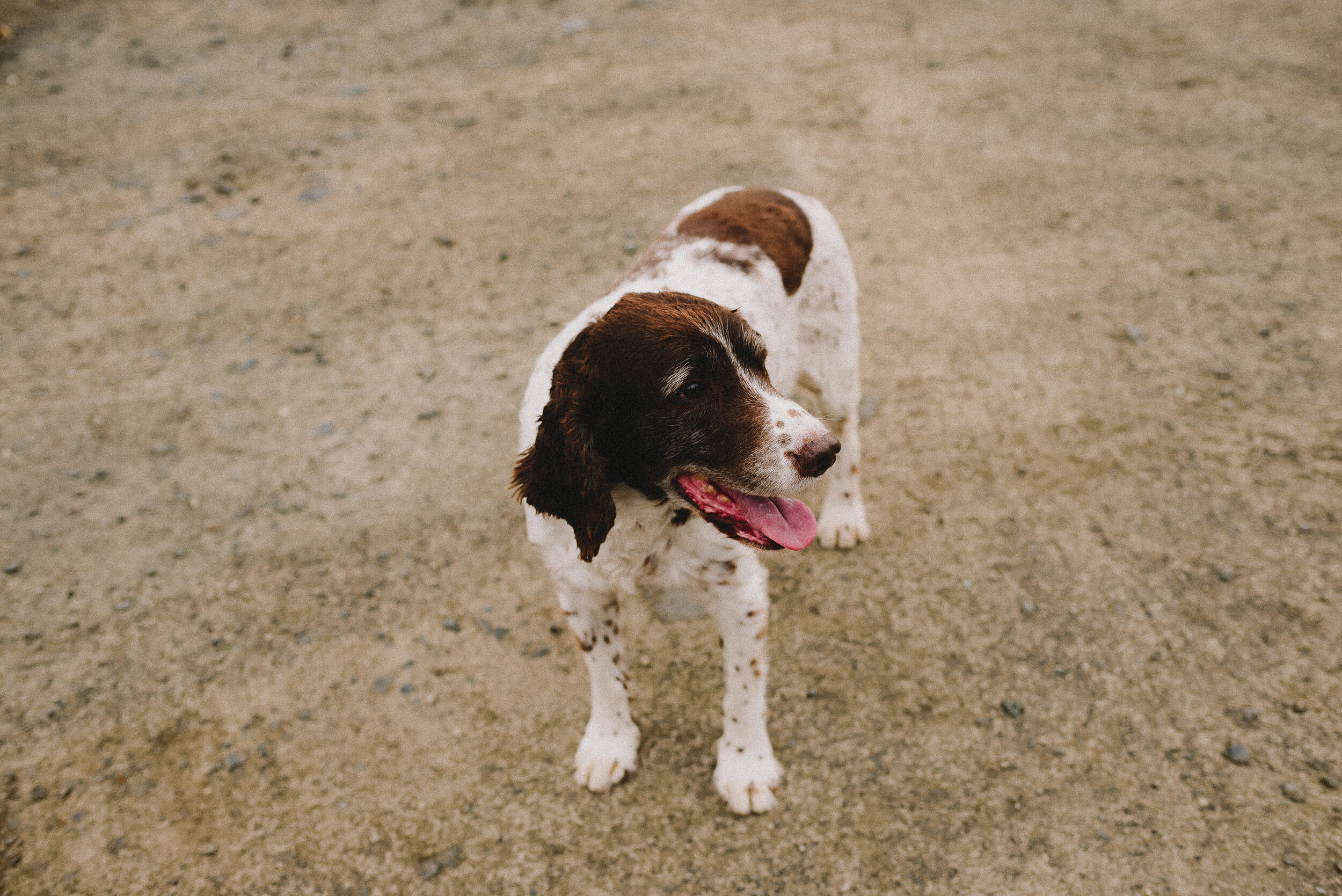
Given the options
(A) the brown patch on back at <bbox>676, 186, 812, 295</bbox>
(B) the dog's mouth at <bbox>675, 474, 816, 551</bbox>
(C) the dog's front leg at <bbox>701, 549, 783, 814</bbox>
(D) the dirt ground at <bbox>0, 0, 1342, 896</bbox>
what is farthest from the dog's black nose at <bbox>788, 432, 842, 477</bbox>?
(D) the dirt ground at <bbox>0, 0, 1342, 896</bbox>

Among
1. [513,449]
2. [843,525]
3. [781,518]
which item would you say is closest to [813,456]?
[781,518]

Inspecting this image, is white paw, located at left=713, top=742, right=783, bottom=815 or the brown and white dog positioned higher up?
the brown and white dog

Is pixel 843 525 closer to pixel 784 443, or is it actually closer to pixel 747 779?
pixel 747 779

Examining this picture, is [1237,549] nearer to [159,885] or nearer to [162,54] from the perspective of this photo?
[159,885]

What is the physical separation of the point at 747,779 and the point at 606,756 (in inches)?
20.7

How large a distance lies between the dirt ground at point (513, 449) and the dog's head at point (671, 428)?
127 cm

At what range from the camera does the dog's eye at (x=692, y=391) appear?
228 cm

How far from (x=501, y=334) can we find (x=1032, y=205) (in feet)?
12.2

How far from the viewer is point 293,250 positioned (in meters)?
5.55

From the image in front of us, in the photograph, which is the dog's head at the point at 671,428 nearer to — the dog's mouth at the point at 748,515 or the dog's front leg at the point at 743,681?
the dog's mouth at the point at 748,515

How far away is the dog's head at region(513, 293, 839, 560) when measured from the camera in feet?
7.39

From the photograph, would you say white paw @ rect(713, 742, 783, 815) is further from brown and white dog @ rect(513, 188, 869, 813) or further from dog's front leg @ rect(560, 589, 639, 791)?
dog's front leg @ rect(560, 589, 639, 791)

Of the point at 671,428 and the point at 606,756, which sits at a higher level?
the point at 671,428

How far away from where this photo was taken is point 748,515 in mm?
2416
